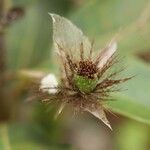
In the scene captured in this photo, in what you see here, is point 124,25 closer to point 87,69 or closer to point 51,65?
point 51,65

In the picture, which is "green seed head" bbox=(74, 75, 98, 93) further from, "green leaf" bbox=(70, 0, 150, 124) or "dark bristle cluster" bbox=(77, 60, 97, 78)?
"green leaf" bbox=(70, 0, 150, 124)

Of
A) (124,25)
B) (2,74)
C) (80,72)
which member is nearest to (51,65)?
(2,74)

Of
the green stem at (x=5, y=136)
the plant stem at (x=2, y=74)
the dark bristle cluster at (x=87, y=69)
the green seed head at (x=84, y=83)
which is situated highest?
the plant stem at (x=2, y=74)

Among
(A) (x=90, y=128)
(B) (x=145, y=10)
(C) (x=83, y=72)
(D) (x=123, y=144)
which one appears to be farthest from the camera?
(A) (x=90, y=128)

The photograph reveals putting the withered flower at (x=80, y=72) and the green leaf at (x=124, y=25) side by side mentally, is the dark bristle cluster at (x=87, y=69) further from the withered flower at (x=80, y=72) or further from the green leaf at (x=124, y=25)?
the green leaf at (x=124, y=25)

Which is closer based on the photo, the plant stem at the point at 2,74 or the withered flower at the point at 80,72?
the withered flower at the point at 80,72

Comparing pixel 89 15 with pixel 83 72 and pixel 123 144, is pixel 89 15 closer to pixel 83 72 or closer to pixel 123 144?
pixel 123 144

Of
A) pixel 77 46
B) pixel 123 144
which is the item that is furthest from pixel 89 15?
pixel 77 46

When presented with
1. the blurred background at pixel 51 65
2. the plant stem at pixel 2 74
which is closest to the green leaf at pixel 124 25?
the blurred background at pixel 51 65
